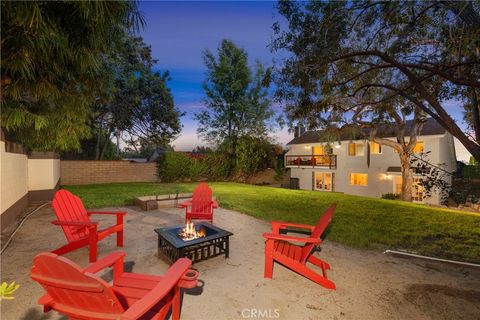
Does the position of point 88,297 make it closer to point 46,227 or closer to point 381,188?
point 46,227

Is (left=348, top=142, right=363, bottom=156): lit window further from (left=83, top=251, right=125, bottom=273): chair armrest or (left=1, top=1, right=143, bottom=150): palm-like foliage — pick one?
(left=83, top=251, right=125, bottom=273): chair armrest

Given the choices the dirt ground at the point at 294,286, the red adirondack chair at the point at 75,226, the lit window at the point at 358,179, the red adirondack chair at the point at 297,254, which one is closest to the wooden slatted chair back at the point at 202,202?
the dirt ground at the point at 294,286

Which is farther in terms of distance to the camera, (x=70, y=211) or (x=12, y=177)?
(x=12, y=177)

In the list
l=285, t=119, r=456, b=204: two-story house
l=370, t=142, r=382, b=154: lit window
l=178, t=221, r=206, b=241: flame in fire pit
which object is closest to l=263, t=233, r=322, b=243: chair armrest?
l=178, t=221, r=206, b=241: flame in fire pit

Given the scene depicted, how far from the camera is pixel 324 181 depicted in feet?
82.4

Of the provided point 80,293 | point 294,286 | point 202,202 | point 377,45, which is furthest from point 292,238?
point 377,45

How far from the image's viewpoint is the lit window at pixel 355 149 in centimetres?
2219

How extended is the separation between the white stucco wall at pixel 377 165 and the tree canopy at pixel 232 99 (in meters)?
7.65

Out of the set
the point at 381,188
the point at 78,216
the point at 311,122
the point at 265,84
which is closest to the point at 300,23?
the point at 265,84

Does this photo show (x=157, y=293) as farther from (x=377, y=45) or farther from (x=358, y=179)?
(x=358, y=179)

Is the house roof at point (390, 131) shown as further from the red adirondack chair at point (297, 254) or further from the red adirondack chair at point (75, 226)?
the red adirondack chair at point (75, 226)

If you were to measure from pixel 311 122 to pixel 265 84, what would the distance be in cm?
463

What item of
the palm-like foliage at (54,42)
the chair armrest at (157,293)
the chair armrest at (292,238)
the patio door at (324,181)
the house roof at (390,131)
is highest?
the house roof at (390,131)

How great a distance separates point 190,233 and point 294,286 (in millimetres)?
1994
